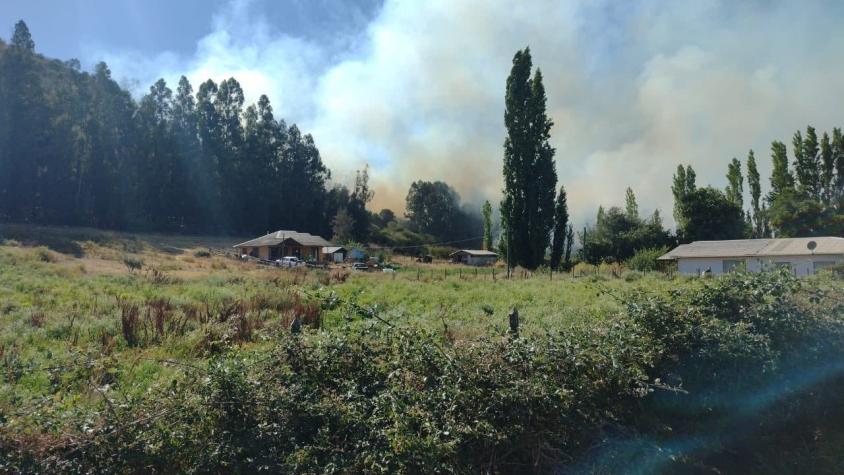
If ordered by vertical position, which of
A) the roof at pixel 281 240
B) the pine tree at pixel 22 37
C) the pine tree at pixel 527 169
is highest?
the pine tree at pixel 22 37

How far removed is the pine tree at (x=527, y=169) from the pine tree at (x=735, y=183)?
3262 cm

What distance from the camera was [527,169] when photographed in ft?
125

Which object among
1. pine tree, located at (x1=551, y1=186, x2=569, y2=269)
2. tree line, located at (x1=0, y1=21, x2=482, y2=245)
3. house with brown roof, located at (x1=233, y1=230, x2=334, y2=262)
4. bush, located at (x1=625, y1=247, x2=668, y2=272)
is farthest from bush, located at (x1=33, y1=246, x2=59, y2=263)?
bush, located at (x1=625, y1=247, x2=668, y2=272)

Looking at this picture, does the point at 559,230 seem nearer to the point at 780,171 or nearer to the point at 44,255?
the point at 780,171

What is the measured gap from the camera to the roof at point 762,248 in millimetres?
34031

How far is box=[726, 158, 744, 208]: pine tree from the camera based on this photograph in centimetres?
5822

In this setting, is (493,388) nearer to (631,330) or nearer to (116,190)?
(631,330)

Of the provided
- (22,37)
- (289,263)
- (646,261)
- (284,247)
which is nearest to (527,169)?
(646,261)

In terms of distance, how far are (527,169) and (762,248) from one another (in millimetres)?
18876

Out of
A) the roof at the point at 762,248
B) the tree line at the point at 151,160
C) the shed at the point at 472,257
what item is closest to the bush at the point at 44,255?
the tree line at the point at 151,160

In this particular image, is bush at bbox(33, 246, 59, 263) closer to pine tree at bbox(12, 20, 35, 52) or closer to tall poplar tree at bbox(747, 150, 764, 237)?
pine tree at bbox(12, 20, 35, 52)

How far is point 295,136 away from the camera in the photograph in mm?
76625

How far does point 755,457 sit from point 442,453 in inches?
137

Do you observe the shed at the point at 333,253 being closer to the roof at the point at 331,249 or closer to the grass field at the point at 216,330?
the roof at the point at 331,249
